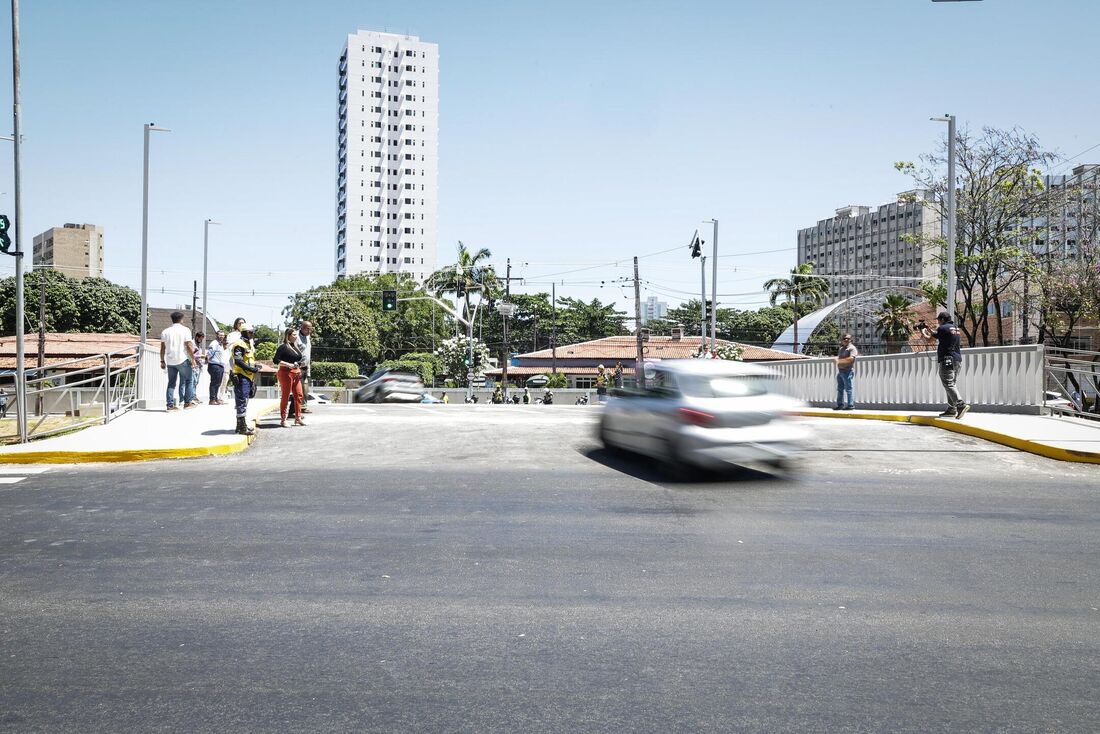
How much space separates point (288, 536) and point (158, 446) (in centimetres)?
558

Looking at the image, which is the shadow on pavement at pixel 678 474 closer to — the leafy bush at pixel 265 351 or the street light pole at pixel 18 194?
the street light pole at pixel 18 194

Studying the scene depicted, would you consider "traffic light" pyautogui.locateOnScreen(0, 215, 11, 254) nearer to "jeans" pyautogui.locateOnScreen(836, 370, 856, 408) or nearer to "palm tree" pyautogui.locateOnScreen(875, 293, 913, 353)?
"jeans" pyautogui.locateOnScreen(836, 370, 856, 408)

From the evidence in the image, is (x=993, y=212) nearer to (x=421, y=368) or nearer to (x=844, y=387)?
(x=844, y=387)

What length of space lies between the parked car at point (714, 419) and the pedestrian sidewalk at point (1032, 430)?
3747 mm

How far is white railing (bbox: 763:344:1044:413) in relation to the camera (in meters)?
15.2

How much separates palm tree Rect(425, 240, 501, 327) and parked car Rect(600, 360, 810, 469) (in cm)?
7597

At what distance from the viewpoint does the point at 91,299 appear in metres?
69.2

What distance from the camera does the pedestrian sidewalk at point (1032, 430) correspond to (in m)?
10.9

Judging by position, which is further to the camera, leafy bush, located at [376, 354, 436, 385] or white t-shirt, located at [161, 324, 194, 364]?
leafy bush, located at [376, 354, 436, 385]

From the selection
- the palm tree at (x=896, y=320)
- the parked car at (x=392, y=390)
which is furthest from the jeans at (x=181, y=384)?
Result: the palm tree at (x=896, y=320)

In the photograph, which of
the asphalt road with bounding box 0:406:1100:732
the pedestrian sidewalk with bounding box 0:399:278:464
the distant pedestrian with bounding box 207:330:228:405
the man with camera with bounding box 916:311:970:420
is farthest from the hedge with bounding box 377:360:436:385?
the asphalt road with bounding box 0:406:1100:732

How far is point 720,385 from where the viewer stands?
9.70 metres

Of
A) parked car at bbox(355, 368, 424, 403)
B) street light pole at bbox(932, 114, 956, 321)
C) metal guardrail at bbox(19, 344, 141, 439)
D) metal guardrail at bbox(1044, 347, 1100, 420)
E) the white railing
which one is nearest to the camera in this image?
metal guardrail at bbox(19, 344, 141, 439)

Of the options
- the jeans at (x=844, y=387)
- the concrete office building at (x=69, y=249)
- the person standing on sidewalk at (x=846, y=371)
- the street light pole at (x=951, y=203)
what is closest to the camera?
the person standing on sidewalk at (x=846, y=371)
